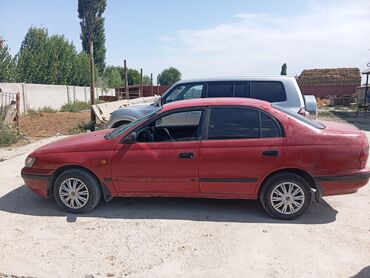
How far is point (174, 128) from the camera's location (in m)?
5.52

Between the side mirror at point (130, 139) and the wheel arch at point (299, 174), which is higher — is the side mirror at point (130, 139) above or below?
above

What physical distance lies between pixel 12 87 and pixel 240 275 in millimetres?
19401

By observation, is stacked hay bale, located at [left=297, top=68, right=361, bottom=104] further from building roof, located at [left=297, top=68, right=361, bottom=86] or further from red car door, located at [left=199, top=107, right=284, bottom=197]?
red car door, located at [left=199, top=107, right=284, bottom=197]

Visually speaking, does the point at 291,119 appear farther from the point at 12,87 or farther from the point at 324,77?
the point at 324,77

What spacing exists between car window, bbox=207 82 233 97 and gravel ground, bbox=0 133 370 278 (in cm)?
300

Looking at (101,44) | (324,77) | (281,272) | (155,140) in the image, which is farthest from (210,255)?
(101,44)

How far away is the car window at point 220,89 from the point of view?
8039mm

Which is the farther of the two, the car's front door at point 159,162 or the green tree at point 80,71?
the green tree at point 80,71

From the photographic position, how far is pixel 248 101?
17.3ft

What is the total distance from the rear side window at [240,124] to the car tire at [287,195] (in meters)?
0.59

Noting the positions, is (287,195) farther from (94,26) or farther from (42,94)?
(94,26)

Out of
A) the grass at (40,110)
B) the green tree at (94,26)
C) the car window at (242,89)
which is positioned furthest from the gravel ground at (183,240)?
the green tree at (94,26)

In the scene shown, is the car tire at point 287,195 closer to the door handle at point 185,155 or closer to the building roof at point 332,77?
the door handle at point 185,155

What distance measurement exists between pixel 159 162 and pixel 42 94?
21.0 m
